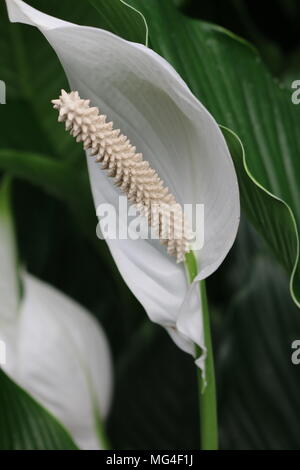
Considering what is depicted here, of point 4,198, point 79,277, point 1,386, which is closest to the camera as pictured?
point 1,386

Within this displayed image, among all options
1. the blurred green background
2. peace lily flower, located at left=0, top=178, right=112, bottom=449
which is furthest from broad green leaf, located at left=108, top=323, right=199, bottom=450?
peace lily flower, located at left=0, top=178, right=112, bottom=449

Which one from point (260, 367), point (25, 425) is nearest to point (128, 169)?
point (25, 425)

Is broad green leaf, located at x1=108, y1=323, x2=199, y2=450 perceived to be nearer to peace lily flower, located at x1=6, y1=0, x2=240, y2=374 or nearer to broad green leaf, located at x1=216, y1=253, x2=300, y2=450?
broad green leaf, located at x1=216, y1=253, x2=300, y2=450

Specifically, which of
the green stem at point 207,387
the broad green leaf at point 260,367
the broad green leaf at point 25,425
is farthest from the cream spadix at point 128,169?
the broad green leaf at point 260,367

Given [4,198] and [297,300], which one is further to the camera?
[4,198]

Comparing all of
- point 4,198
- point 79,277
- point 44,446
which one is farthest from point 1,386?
point 79,277

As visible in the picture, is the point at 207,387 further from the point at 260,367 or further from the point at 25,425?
the point at 260,367

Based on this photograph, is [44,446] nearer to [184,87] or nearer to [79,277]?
[184,87]

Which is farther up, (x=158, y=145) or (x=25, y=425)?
(x=158, y=145)

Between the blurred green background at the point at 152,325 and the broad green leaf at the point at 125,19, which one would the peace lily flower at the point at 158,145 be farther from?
the blurred green background at the point at 152,325
